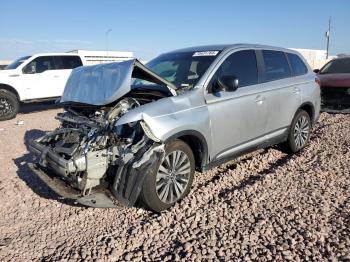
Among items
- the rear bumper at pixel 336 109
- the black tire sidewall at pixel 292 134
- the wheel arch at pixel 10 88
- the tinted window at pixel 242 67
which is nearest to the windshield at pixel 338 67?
the rear bumper at pixel 336 109

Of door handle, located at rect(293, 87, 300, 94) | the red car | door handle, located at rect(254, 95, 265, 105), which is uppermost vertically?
door handle, located at rect(254, 95, 265, 105)

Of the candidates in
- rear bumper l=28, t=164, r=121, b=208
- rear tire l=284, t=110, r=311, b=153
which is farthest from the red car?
rear bumper l=28, t=164, r=121, b=208

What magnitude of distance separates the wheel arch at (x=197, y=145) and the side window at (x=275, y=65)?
1.75 meters

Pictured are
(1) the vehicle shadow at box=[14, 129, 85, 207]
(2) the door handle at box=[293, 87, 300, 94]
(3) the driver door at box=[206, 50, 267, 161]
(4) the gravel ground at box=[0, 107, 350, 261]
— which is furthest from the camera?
(2) the door handle at box=[293, 87, 300, 94]

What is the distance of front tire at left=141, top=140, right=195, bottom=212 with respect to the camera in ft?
13.2

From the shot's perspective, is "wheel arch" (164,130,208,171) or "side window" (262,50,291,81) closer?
"wheel arch" (164,130,208,171)

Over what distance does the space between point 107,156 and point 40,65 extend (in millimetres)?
10248

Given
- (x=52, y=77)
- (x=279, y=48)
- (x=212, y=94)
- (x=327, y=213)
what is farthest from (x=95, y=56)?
(x=327, y=213)

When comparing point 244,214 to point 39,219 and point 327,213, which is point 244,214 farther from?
point 39,219

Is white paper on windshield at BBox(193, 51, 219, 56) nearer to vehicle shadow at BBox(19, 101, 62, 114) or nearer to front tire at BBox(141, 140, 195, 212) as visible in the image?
front tire at BBox(141, 140, 195, 212)

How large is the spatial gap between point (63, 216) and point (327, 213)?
2989mm

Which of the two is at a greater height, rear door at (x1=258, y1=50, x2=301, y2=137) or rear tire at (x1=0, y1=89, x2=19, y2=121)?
rear door at (x1=258, y1=50, x2=301, y2=137)

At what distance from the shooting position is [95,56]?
18578 mm

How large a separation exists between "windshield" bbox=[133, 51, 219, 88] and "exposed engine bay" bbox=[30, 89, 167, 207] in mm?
760
